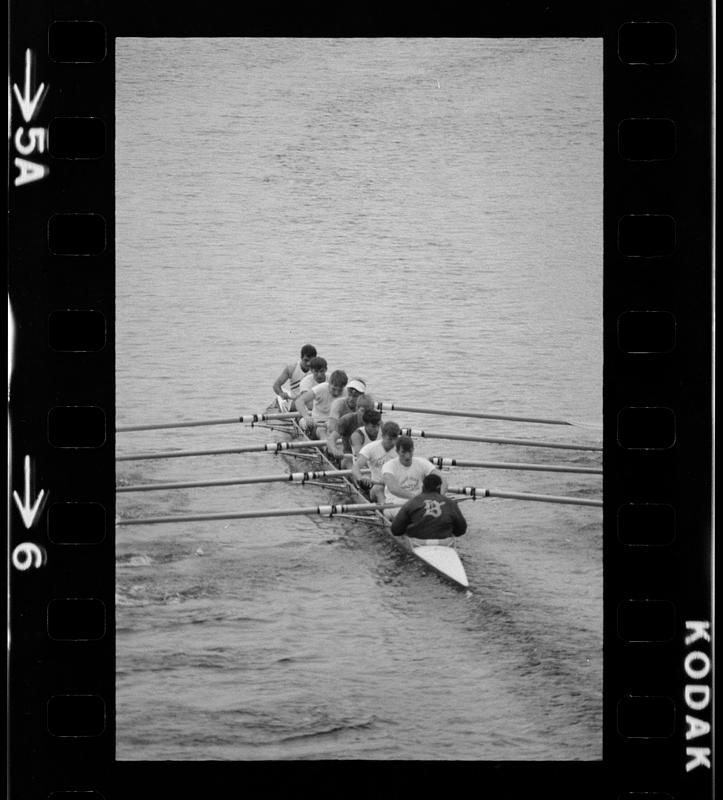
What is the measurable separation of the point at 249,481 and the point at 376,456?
77cm

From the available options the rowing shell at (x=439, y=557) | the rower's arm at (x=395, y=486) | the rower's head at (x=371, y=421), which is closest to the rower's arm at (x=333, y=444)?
the rower's head at (x=371, y=421)

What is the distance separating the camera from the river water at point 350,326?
13.8 ft

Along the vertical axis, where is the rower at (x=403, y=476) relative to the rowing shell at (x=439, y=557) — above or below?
above

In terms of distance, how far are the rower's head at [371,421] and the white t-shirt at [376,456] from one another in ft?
0.11

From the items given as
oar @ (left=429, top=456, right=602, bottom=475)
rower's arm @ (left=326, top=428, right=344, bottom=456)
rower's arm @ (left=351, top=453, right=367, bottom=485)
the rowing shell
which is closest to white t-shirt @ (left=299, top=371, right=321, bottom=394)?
the rowing shell

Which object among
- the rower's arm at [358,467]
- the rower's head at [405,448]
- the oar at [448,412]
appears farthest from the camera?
the rower's arm at [358,467]

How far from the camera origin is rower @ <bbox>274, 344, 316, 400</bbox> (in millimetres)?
4652

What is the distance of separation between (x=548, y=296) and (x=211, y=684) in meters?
1.46

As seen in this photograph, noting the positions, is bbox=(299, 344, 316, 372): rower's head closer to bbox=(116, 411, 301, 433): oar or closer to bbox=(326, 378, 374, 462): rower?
bbox=(326, 378, 374, 462): rower

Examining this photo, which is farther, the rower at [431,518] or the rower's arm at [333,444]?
the rower's arm at [333,444]

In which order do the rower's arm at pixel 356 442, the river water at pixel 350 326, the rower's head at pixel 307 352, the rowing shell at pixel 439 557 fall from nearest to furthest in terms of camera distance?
the river water at pixel 350 326
the rower's head at pixel 307 352
the rowing shell at pixel 439 557
the rower's arm at pixel 356 442
